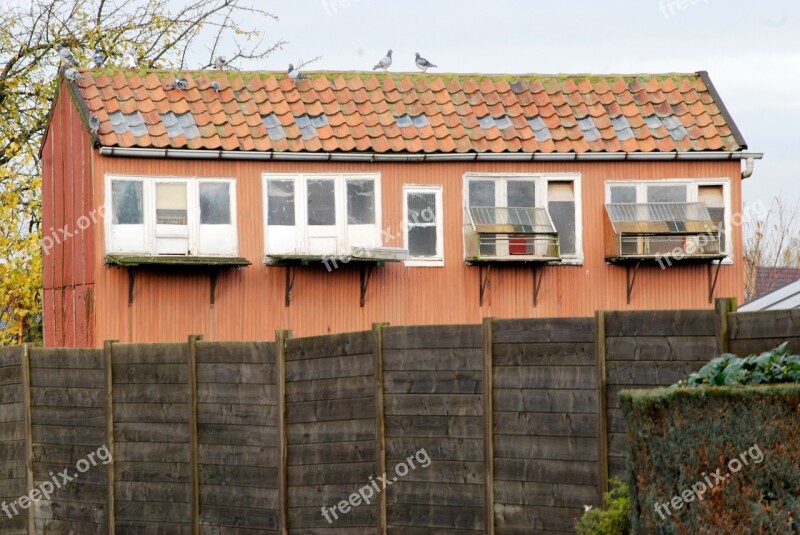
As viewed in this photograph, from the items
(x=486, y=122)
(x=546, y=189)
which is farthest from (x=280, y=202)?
(x=546, y=189)

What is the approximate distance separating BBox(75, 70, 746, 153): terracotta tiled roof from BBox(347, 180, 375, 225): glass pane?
54 cm

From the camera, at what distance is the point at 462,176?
71.2 feet

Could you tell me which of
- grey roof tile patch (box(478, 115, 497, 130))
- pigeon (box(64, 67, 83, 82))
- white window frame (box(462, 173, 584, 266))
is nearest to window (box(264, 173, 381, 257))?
white window frame (box(462, 173, 584, 266))

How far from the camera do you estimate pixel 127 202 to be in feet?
67.2

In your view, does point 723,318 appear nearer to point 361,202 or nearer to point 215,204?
point 361,202

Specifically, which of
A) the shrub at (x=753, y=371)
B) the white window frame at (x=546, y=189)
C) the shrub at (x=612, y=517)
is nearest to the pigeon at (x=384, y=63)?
the white window frame at (x=546, y=189)

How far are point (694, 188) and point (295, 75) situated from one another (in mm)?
6551

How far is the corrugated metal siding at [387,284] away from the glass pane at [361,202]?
0.19 meters

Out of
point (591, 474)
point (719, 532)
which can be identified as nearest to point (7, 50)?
point (591, 474)

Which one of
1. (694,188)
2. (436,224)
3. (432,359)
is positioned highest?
(694,188)

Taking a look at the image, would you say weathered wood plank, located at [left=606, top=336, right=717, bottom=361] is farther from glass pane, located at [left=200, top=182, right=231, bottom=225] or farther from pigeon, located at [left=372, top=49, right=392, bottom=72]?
pigeon, located at [left=372, top=49, right=392, bottom=72]

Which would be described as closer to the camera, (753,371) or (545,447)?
(753,371)

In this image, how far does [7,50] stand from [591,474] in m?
26.9

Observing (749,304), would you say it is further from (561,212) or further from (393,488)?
(561,212)
